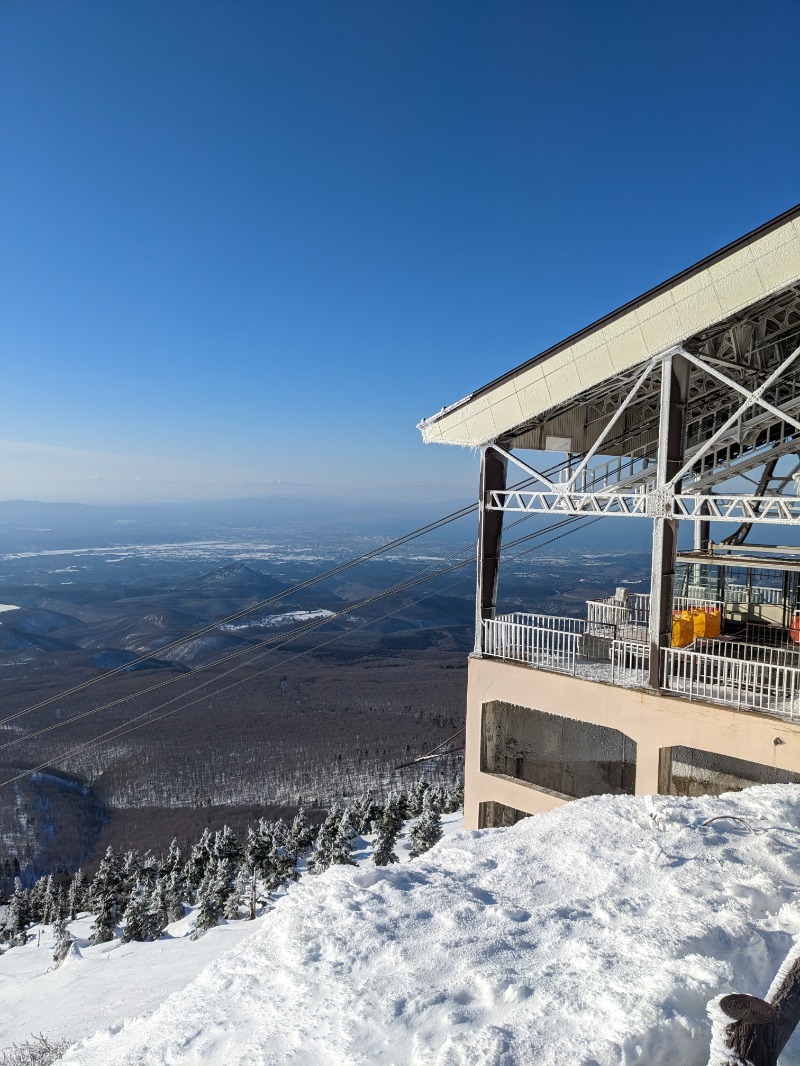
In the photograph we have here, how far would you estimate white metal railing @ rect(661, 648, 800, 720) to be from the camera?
9.44 meters

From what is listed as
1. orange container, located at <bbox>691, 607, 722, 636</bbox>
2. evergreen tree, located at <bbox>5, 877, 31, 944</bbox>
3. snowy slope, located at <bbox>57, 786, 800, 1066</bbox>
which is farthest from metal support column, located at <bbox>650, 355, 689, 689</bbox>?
evergreen tree, located at <bbox>5, 877, 31, 944</bbox>

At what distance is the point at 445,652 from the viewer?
163 m

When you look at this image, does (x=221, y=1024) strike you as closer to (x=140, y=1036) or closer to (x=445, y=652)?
(x=140, y=1036)

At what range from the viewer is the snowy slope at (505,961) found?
12.2 feet

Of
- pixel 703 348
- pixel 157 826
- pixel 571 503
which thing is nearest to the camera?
pixel 571 503

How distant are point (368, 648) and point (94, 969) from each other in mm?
145549

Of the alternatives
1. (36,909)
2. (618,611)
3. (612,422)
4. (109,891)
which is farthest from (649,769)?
(36,909)

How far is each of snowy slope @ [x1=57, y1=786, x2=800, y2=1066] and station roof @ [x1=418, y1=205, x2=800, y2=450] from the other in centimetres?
709

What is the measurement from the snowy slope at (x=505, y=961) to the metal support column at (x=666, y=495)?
13.1 feet

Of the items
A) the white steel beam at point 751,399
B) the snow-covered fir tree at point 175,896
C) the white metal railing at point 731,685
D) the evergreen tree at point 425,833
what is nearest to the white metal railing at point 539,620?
the white metal railing at point 731,685

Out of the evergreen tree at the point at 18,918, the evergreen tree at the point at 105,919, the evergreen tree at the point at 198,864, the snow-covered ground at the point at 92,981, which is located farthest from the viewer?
the evergreen tree at the point at 198,864

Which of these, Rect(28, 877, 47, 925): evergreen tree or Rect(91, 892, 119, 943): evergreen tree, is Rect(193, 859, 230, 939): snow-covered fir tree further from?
Rect(28, 877, 47, 925): evergreen tree

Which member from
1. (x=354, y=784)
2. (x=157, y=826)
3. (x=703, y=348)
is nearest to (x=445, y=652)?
(x=354, y=784)

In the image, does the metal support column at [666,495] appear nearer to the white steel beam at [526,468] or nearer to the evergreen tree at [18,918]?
the white steel beam at [526,468]
